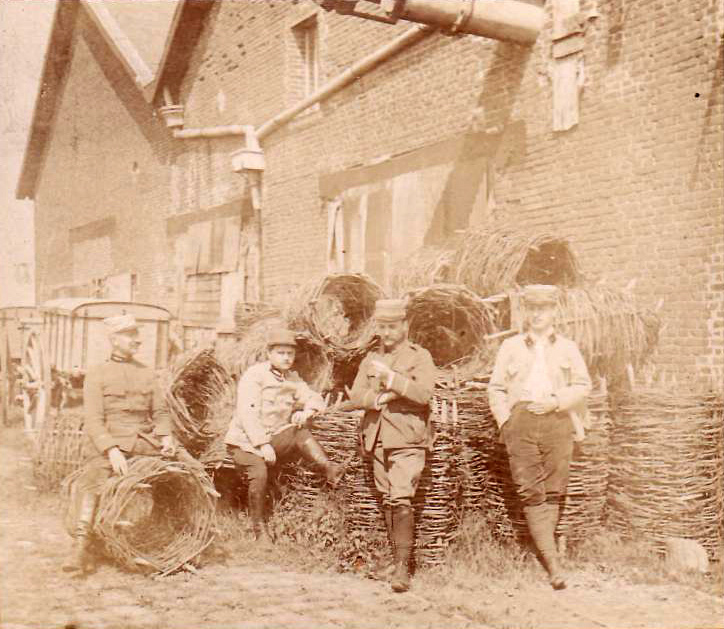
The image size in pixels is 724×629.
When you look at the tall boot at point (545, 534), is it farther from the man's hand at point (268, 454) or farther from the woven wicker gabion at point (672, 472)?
the man's hand at point (268, 454)

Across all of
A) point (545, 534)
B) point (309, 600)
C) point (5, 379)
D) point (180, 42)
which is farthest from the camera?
point (180, 42)

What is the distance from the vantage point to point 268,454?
694cm

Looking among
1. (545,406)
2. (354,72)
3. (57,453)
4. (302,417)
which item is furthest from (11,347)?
(545,406)

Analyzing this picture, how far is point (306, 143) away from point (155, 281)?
21.1 feet

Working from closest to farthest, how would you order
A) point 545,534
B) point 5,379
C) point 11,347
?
point 545,534
point 5,379
point 11,347

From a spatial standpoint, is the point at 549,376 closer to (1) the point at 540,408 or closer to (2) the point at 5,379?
(1) the point at 540,408

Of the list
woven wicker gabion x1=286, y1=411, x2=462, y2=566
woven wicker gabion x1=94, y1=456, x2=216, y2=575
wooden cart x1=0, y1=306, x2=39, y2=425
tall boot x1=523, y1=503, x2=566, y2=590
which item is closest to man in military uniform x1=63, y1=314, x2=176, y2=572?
woven wicker gabion x1=94, y1=456, x2=216, y2=575

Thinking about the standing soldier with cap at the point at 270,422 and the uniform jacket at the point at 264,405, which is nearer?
the standing soldier with cap at the point at 270,422

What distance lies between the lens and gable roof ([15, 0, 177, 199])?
19.4m

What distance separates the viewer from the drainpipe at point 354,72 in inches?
437

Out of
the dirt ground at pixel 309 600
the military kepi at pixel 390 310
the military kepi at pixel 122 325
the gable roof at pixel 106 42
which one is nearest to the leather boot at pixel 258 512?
the dirt ground at pixel 309 600

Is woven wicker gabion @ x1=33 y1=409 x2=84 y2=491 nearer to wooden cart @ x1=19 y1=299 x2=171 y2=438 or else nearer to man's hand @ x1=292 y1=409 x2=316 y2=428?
wooden cart @ x1=19 y1=299 x2=171 y2=438

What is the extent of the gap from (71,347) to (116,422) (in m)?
5.72

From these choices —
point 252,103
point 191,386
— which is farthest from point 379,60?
point 191,386
